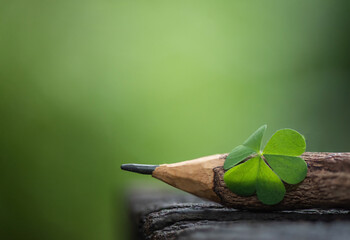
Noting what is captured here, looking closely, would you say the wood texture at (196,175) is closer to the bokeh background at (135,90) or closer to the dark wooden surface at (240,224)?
the dark wooden surface at (240,224)

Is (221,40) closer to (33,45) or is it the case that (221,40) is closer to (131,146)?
(131,146)

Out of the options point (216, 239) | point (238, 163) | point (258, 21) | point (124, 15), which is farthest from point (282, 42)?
point (216, 239)

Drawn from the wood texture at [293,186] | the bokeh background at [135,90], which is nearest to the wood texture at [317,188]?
the wood texture at [293,186]

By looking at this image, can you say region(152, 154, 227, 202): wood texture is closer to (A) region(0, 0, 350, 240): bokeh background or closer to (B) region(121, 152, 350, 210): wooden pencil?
(B) region(121, 152, 350, 210): wooden pencil

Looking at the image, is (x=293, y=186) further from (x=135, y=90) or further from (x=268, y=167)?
(x=135, y=90)

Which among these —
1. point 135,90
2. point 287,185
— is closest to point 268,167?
point 287,185

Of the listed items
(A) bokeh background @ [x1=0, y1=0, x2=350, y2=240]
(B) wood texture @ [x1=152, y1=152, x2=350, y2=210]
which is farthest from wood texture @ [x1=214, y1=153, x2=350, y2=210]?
(A) bokeh background @ [x1=0, y1=0, x2=350, y2=240]

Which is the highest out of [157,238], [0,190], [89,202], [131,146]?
[157,238]
